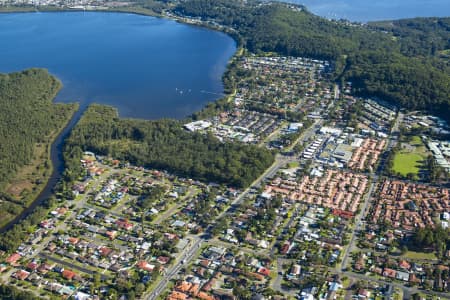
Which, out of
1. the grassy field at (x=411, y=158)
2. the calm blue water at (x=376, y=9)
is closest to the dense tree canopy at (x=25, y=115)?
the grassy field at (x=411, y=158)

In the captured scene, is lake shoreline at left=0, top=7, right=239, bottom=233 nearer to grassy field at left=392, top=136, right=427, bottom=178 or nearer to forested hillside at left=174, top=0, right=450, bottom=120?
forested hillside at left=174, top=0, right=450, bottom=120

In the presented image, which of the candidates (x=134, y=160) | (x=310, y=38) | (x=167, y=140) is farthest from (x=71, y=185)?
(x=310, y=38)

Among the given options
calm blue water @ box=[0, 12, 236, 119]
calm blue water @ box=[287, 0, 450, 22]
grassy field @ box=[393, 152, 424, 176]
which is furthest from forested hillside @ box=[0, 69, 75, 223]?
calm blue water @ box=[287, 0, 450, 22]

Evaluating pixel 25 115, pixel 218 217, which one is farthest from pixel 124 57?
pixel 218 217

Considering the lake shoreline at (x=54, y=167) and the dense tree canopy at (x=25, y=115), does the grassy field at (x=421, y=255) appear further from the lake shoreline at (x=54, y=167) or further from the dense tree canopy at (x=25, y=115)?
the dense tree canopy at (x=25, y=115)

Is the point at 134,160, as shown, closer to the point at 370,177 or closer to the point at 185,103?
the point at 185,103

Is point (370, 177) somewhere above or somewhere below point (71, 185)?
above

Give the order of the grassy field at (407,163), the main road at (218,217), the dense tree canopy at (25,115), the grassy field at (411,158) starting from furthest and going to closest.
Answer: the dense tree canopy at (25,115)
the grassy field at (411,158)
the grassy field at (407,163)
the main road at (218,217)
